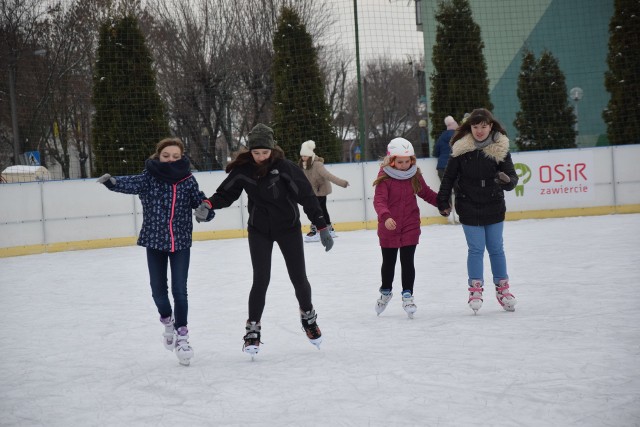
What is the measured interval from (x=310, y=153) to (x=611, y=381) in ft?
26.2

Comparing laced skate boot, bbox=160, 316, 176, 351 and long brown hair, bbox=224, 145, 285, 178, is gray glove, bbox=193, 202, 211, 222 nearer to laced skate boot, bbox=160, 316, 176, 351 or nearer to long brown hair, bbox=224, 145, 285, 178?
long brown hair, bbox=224, 145, 285, 178

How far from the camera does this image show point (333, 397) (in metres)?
3.57

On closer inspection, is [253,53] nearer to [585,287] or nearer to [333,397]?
Result: [585,287]

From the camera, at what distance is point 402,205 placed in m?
5.44

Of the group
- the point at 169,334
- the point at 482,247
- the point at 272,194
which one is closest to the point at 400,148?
the point at 482,247

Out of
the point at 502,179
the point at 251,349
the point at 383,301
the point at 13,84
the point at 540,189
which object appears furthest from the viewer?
the point at 13,84

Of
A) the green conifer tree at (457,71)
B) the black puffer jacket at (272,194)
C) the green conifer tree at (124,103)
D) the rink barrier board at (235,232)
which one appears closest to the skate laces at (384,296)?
the black puffer jacket at (272,194)

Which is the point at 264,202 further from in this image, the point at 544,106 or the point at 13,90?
the point at 544,106

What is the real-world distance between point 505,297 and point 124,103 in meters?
10.7

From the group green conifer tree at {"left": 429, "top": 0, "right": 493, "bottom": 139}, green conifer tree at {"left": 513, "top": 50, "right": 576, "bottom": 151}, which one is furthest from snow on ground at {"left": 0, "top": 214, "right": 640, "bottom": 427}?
green conifer tree at {"left": 513, "top": 50, "right": 576, "bottom": 151}

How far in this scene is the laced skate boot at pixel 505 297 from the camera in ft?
17.9

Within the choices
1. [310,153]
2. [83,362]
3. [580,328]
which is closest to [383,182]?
[580,328]

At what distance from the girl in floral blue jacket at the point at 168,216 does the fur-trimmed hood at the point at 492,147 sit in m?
1.79

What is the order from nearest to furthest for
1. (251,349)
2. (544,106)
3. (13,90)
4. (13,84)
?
(251,349) → (13,90) → (13,84) → (544,106)
